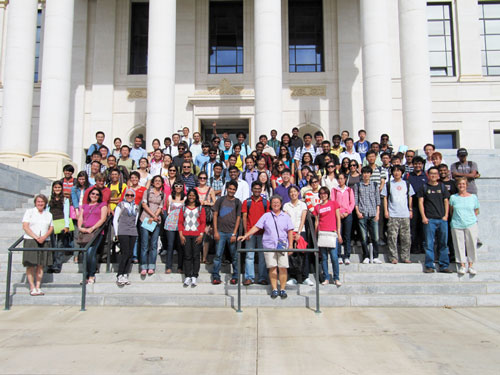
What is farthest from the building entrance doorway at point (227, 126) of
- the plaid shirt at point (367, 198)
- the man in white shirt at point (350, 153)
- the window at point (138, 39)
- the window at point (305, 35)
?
the plaid shirt at point (367, 198)

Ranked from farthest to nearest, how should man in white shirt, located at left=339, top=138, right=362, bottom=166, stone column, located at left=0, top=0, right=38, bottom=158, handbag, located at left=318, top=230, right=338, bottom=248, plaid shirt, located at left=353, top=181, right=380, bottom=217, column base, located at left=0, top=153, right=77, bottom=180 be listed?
1. stone column, located at left=0, top=0, right=38, bottom=158
2. column base, located at left=0, top=153, right=77, bottom=180
3. man in white shirt, located at left=339, top=138, right=362, bottom=166
4. plaid shirt, located at left=353, top=181, right=380, bottom=217
5. handbag, located at left=318, top=230, right=338, bottom=248

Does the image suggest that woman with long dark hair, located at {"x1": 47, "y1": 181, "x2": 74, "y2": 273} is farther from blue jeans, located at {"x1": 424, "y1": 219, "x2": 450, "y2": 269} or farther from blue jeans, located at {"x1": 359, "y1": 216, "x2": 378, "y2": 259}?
blue jeans, located at {"x1": 424, "y1": 219, "x2": 450, "y2": 269}

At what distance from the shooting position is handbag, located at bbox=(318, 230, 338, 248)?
316 inches

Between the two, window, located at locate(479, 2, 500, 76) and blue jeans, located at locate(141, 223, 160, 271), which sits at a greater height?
window, located at locate(479, 2, 500, 76)

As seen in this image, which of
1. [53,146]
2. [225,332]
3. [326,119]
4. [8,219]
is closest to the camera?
[225,332]

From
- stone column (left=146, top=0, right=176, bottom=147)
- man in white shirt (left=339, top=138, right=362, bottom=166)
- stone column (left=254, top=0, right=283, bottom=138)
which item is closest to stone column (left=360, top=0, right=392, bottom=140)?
stone column (left=254, top=0, right=283, bottom=138)

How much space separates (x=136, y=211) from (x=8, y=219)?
4539mm

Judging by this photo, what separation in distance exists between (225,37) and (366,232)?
1549 centimetres

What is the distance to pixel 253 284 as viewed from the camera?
8.14 meters

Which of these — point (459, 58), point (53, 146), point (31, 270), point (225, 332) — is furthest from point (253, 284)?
point (459, 58)

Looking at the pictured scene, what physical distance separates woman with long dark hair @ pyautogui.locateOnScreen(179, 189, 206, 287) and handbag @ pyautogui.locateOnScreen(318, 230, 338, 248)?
215 centimetres

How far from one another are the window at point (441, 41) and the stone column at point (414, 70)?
203 inches

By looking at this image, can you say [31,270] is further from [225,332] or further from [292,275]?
[292,275]

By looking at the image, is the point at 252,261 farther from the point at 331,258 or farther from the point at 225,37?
the point at 225,37
